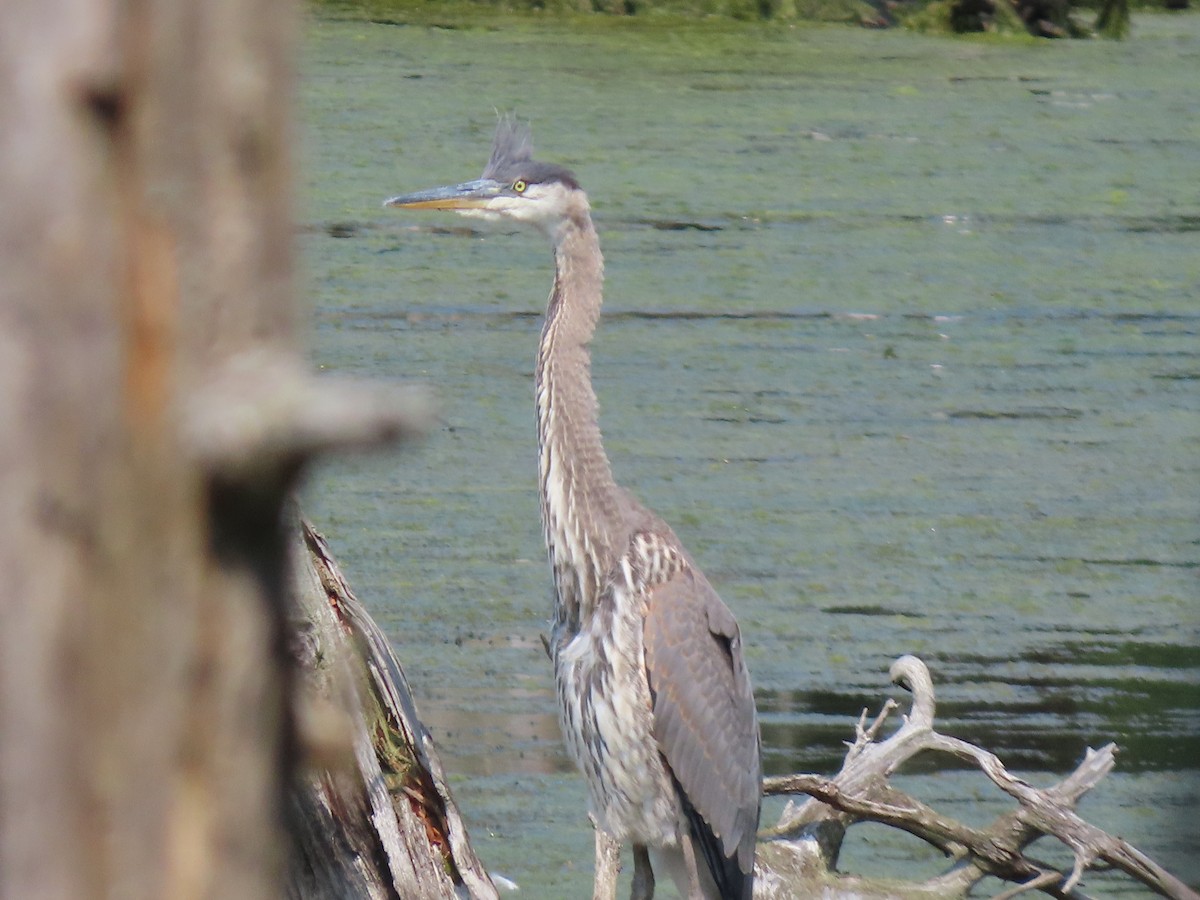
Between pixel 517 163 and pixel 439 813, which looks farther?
pixel 517 163

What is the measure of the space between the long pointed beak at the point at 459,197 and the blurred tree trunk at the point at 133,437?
9.81 feet

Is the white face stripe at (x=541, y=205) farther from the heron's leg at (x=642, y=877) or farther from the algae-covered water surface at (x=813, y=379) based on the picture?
the heron's leg at (x=642, y=877)

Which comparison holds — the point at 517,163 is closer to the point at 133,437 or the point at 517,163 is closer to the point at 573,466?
the point at 573,466

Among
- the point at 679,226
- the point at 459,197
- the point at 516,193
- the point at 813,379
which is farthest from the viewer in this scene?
the point at 679,226

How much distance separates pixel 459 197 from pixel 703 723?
4.32 feet

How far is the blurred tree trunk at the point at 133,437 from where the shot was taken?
100 centimetres

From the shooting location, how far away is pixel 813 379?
735 centimetres

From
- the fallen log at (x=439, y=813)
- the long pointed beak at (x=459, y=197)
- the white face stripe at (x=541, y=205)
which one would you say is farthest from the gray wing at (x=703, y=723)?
the long pointed beak at (x=459, y=197)

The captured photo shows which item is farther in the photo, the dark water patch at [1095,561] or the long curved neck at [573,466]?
the dark water patch at [1095,561]

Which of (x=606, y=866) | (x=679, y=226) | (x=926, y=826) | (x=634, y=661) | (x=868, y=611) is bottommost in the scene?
(x=868, y=611)

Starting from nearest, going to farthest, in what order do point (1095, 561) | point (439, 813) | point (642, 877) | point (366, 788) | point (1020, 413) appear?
point (366, 788) < point (439, 813) < point (642, 877) < point (1095, 561) < point (1020, 413)

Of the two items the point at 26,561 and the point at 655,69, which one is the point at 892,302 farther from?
the point at 26,561

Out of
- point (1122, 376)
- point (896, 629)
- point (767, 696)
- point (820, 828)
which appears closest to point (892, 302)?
point (1122, 376)

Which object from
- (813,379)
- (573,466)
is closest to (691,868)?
(573,466)
